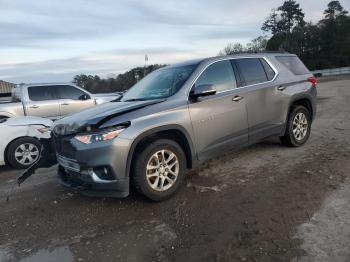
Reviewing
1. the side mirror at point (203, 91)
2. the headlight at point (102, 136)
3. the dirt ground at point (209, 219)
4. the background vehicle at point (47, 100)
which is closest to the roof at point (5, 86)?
the background vehicle at point (47, 100)

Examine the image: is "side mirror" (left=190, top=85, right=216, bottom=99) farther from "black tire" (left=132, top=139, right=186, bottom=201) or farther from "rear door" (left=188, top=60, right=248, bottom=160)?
"black tire" (left=132, top=139, right=186, bottom=201)

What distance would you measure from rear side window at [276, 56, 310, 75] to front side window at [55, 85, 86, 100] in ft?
26.4

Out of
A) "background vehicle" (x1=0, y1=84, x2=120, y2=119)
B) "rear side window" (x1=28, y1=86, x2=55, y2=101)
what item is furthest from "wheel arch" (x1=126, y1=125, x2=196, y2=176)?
"rear side window" (x1=28, y1=86, x2=55, y2=101)

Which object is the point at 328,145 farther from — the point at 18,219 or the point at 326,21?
the point at 326,21

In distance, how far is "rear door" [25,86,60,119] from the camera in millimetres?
12398

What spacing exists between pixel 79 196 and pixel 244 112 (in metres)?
2.77

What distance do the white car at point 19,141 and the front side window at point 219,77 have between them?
12.2 ft

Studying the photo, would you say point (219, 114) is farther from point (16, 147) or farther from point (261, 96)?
point (16, 147)

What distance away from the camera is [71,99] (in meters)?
13.1

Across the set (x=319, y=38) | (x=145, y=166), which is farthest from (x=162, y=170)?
(x=319, y=38)

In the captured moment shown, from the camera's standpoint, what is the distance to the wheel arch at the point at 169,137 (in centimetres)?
473

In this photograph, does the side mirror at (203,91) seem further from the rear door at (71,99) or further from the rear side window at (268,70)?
the rear door at (71,99)

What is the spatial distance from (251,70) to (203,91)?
4.98 feet

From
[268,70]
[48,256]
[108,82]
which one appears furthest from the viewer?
[108,82]
